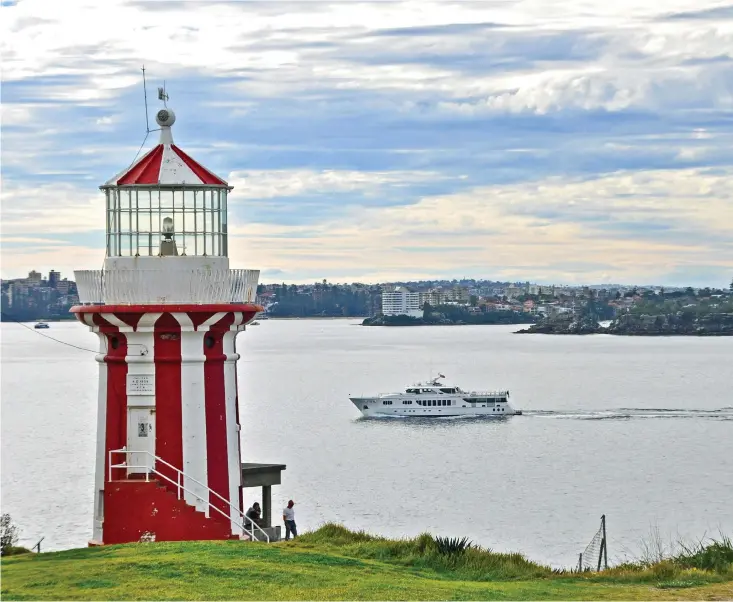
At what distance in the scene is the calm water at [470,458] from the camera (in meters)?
35.5

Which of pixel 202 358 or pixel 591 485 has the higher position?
pixel 202 358

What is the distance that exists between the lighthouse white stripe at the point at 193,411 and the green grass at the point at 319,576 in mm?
730

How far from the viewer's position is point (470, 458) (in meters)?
54.4

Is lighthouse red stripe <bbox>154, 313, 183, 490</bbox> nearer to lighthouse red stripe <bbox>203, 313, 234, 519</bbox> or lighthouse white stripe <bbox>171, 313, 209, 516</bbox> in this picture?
lighthouse white stripe <bbox>171, 313, 209, 516</bbox>

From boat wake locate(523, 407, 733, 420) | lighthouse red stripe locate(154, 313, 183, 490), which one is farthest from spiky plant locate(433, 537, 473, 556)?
boat wake locate(523, 407, 733, 420)

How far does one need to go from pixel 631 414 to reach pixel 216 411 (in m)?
67.1

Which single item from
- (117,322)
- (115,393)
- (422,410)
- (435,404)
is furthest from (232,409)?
(435,404)

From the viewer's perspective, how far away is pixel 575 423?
232ft

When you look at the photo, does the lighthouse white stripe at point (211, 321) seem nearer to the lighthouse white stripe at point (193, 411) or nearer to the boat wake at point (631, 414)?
the lighthouse white stripe at point (193, 411)

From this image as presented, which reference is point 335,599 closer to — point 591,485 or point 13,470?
point 591,485

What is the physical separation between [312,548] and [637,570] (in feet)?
9.36

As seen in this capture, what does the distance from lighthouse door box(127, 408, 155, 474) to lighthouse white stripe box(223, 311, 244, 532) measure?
677 mm

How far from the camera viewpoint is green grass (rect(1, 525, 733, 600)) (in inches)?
336

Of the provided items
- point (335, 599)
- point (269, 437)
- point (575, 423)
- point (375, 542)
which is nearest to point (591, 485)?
point (269, 437)
